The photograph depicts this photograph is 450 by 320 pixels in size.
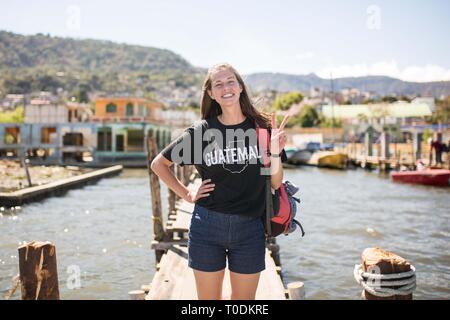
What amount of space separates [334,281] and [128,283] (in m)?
4.34

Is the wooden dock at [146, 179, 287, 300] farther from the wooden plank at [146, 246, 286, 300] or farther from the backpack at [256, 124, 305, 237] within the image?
the backpack at [256, 124, 305, 237]

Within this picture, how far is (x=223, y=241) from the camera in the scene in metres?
3.26

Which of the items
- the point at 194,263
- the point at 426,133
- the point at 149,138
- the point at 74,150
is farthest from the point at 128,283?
the point at 426,133

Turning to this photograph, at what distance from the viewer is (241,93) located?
3455mm

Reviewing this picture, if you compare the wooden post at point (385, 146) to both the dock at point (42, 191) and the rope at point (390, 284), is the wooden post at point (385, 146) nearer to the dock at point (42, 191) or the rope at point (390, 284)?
the dock at point (42, 191)

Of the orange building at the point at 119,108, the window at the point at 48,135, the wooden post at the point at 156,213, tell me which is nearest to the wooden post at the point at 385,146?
the orange building at the point at 119,108

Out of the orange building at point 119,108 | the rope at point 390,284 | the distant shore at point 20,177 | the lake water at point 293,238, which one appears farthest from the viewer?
the orange building at point 119,108

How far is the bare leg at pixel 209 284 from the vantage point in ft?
10.8

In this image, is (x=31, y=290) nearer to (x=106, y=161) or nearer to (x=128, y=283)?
(x=128, y=283)

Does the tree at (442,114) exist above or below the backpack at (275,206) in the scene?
above

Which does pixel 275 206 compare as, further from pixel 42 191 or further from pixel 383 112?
pixel 383 112

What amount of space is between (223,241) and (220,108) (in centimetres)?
94

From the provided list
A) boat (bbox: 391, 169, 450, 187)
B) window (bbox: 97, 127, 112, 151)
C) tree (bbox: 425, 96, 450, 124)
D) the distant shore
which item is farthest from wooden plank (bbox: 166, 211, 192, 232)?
tree (bbox: 425, 96, 450, 124)

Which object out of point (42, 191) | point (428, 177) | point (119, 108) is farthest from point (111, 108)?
point (428, 177)
